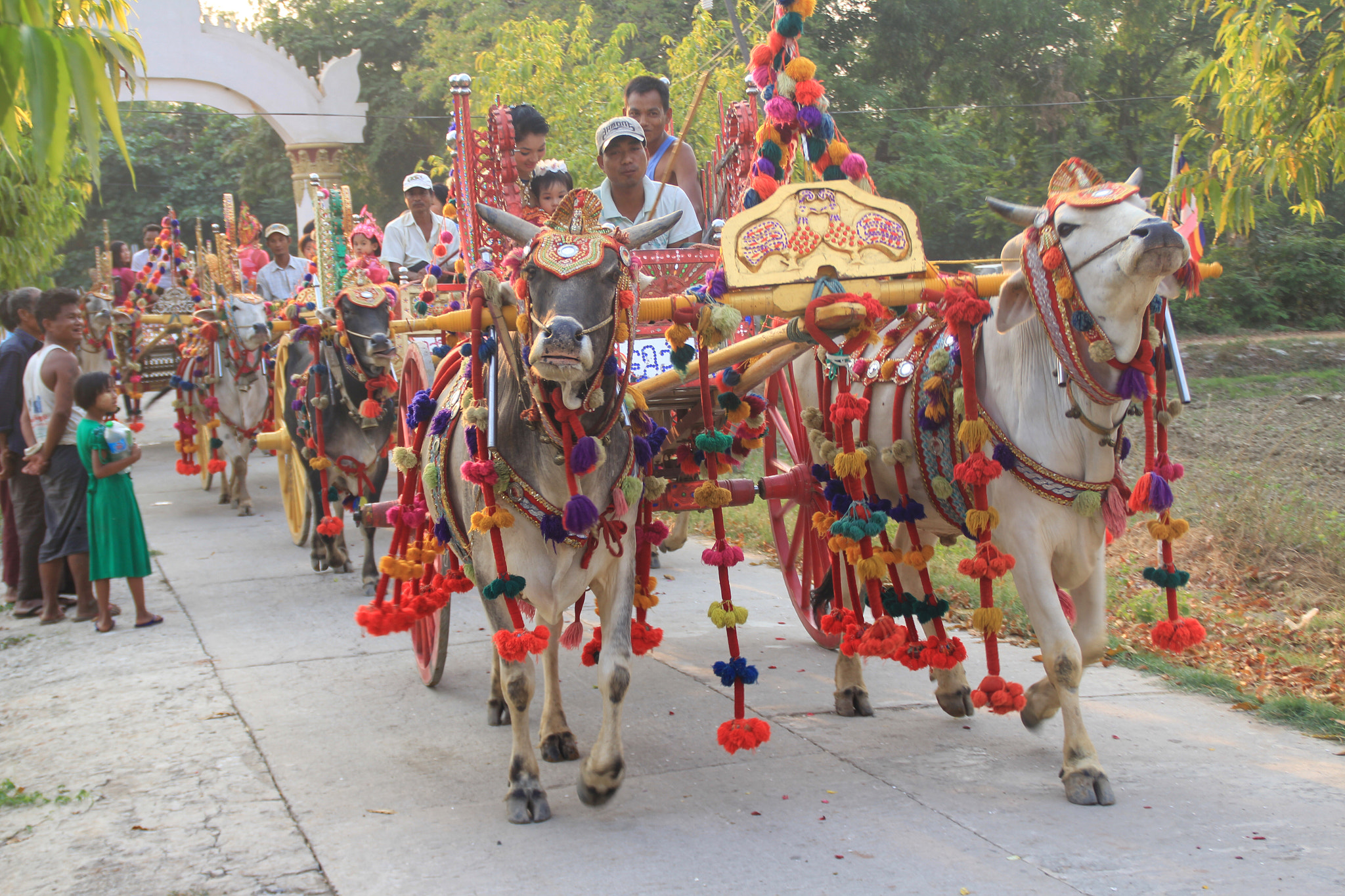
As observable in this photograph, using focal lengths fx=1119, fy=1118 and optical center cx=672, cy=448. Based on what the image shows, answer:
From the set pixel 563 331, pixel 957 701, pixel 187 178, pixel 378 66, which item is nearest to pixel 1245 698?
pixel 957 701

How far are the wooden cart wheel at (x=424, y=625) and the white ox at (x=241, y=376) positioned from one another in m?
4.99

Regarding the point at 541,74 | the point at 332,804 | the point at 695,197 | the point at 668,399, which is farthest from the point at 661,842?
the point at 541,74

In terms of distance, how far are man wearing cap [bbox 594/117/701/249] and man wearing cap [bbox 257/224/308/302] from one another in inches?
276

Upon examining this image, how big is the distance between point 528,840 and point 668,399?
6.50 feet

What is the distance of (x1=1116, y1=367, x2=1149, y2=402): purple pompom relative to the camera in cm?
373

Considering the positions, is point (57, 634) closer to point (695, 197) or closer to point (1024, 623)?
point (695, 197)

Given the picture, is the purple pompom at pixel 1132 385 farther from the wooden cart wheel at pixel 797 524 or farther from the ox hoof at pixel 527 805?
the ox hoof at pixel 527 805

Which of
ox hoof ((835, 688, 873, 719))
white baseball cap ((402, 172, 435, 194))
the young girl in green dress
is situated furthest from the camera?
white baseball cap ((402, 172, 435, 194))

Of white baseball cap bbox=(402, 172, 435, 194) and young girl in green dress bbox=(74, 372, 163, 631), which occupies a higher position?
white baseball cap bbox=(402, 172, 435, 194)

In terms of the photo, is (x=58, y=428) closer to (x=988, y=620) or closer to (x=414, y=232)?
(x=414, y=232)

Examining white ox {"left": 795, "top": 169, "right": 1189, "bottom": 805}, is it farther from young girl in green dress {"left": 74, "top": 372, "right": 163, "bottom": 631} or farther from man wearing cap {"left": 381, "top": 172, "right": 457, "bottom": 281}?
man wearing cap {"left": 381, "top": 172, "right": 457, "bottom": 281}

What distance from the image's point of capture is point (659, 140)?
276 inches

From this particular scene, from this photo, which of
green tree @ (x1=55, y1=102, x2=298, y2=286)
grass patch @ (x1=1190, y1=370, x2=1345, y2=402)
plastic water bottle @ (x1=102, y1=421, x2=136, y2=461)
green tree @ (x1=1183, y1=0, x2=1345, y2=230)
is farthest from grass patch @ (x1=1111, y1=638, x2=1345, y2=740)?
green tree @ (x1=55, y1=102, x2=298, y2=286)

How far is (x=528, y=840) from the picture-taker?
384 centimetres
